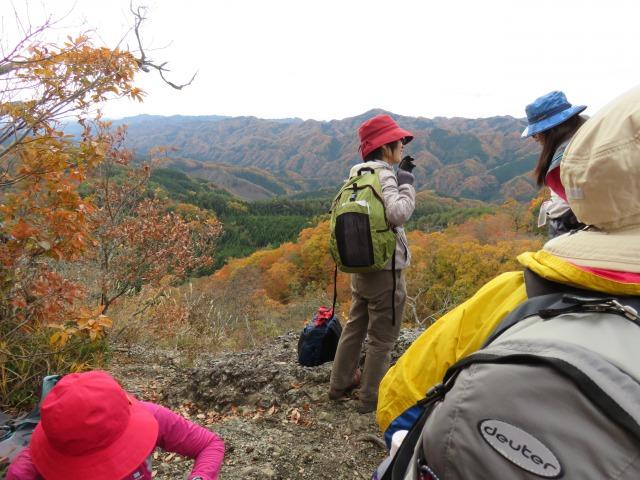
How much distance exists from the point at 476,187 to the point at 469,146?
4060cm

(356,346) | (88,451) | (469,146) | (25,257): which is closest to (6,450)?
(88,451)

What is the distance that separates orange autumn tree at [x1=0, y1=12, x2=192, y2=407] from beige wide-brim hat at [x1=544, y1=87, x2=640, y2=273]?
277 centimetres

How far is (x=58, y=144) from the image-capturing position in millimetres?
2609

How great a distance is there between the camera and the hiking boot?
9.86 ft

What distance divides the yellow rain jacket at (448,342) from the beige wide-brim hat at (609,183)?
144 mm

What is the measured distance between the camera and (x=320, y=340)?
3.15 meters

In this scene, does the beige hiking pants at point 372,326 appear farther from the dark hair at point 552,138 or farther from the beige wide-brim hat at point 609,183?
the beige wide-brim hat at point 609,183

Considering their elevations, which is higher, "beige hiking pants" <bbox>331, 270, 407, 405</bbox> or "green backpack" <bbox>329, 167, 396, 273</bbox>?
"green backpack" <bbox>329, 167, 396, 273</bbox>

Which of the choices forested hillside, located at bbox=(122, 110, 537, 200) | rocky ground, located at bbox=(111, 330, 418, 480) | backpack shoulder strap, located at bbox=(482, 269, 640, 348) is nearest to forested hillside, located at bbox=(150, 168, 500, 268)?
rocky ground, located at bbox=(111, 330, 418, 480)

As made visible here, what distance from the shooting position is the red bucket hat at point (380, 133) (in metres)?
2.51

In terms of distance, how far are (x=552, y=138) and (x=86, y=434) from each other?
7.64 ft

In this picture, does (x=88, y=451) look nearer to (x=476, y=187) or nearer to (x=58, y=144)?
(x=58, y=144)

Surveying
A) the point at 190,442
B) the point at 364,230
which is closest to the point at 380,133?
the point at 364,230

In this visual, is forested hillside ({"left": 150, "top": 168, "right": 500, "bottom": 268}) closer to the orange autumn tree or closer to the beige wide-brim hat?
the orange autumn tree
